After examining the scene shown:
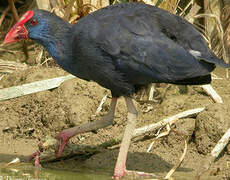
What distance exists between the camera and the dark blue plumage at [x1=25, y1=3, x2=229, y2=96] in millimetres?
5230

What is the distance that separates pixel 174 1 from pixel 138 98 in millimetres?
1193

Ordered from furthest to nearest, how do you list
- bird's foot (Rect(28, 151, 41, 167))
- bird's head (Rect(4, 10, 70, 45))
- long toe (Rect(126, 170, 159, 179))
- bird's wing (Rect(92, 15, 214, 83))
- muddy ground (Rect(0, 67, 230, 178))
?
muddy ground (Rect(0, 67, 230, 178)) < bird's foot (Rect(28, 151, 41, 167)) < bird's head (Rect(4, 10, 70, 45)) < long toe (Rect(126, 170, 159, 179)) < bird's wing (Rect(92, 15, 214, 83))

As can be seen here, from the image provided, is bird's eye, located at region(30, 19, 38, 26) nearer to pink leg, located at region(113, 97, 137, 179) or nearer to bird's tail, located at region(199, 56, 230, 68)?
pink leg, located at region(113, 97, 137, 179)

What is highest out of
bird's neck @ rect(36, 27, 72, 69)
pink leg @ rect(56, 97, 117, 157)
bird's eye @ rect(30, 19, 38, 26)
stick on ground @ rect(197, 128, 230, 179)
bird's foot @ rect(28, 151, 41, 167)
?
bird's eye @ rect(30, 19, 38, 26)

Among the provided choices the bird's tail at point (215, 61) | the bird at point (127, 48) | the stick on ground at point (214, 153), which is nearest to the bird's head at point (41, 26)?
the bird at point (127, 48)

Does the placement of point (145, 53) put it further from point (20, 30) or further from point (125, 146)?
point (20, 30)

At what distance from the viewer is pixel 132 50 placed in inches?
205

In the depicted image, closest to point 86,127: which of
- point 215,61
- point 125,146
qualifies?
point 125,146

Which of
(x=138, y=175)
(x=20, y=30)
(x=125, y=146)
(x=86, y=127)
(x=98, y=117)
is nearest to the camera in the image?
(x=138, y=175)

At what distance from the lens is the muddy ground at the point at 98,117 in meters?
6.03

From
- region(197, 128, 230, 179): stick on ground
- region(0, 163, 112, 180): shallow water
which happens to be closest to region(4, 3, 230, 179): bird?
region(0, 163, 112, 180): shallow water

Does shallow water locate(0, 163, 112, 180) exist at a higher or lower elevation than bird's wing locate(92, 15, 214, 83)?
lower

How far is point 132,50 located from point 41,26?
926mm

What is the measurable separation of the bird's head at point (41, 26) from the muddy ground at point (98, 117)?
1163 millimetres
